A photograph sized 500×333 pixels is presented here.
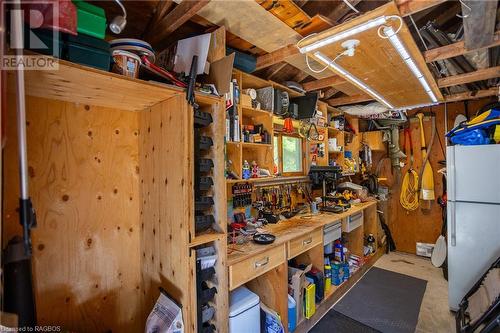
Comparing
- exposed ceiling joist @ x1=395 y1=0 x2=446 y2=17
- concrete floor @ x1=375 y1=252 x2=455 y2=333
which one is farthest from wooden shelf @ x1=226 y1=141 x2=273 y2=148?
concrete floor @ x1=375 y1=252 x2=455 y2=333

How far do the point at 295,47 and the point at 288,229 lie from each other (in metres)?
1.55

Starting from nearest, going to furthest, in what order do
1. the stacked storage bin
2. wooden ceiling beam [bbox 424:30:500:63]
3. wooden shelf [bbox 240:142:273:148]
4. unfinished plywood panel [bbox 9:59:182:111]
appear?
1. unfinished plywood panel [bbox 9:59:182:111]
2. the stacked storage bin
3. wooden ceiling beam [bbox 424:30:500:63]
4. wooden shelf [bbox 240:142:273:148]

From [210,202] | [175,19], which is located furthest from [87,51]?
[210,202]

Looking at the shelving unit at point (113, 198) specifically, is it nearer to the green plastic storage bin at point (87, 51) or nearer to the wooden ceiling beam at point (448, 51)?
the green plastic storage bin at point (87, 51)

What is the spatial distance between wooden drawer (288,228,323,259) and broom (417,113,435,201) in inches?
98.1

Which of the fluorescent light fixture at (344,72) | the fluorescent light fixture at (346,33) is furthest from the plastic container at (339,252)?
the fluorescent light fixture at (346,33)

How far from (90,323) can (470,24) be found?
3034 mm

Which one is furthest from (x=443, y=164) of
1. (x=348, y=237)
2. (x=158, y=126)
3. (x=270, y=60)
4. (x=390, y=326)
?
(x=158, y=126)

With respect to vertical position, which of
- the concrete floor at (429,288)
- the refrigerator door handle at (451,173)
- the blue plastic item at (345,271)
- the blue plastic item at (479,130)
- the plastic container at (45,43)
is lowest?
the concrete floor at (429,288)

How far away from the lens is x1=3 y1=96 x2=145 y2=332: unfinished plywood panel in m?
1.33

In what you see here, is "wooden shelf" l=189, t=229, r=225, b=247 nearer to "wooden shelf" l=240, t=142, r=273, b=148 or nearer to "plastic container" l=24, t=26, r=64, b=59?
"wooden shelf" l=240, t=142, r=273, b=148

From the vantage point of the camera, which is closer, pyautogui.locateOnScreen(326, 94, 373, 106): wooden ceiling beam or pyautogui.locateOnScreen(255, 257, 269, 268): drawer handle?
pyautogui.locateOnScreen(255, 257, 269, 268): drawer handle

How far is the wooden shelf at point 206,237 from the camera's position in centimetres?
138

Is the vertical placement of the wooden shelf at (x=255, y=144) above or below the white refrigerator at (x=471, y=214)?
above
